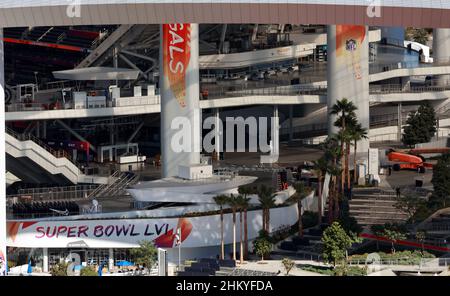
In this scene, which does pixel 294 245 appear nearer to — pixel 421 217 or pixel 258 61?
pixel 421 217

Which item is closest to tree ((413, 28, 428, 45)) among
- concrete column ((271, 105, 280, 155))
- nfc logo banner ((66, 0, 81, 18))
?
concrete column ((271, 105, 280, 155))

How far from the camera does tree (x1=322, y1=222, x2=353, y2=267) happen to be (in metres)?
72.4

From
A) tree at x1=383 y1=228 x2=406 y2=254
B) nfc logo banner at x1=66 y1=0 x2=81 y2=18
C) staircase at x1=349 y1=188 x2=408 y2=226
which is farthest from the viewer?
staircase at x1=349 y1=188 x2=408 y2=226

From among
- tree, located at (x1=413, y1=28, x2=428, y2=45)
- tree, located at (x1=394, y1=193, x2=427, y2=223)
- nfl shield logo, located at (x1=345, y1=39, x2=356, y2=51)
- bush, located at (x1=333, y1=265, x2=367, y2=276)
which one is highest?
tree, located at (x1=413, y1=28, x2=428, y2=45)

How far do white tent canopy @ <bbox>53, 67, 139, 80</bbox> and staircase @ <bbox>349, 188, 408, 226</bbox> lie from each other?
73.2 ft

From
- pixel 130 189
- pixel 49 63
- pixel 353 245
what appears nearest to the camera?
pixel 353 245

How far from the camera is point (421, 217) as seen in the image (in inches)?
3263

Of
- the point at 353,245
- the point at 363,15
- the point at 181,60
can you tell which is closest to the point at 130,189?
the point at 181,60

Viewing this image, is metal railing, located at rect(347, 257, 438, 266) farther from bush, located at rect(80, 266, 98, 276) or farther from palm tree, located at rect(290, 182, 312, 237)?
bush, located at rect(80, 266, 98, 276)

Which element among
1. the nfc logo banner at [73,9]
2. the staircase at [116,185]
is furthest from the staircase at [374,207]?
the nfc logo banner at [73,9]

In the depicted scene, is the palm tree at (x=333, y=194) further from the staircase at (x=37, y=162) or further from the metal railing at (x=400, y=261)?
the staircase at (x=37, y=162)

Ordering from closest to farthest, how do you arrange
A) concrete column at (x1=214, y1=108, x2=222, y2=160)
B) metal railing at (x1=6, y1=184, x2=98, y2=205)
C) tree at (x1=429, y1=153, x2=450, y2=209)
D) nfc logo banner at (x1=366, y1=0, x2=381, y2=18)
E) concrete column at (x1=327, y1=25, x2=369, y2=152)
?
nfc logo banner at (x1=366, y1=0, x2=381, y2=18) → tree at (x1=429, y1=153, x2=450, y2=209) → metal railing at (x1=6, y1=184, x2=98, y2=205) → concrete column at (x1=327, y1=25, x2=369, y2=152) → concrete column at (x1=214, y1=108, x2=222, y2=160)

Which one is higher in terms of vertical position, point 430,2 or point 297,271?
point 430,2

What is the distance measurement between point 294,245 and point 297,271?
8.96 metres
